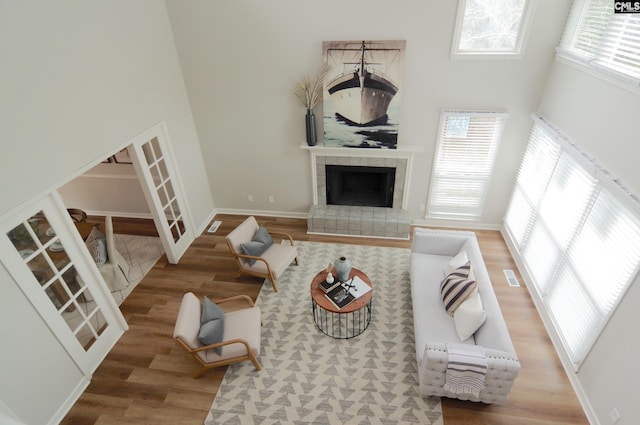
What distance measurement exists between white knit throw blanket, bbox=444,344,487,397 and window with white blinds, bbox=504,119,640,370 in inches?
51.7

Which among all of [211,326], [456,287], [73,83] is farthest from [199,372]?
[73,83]

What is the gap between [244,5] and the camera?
4852 millimetres

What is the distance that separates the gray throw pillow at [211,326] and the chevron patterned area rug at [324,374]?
1.72 feet

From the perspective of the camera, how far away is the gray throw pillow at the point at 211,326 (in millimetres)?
3638

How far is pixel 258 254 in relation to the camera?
5008mm

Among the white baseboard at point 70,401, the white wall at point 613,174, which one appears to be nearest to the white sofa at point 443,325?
the white wall at point 613,174

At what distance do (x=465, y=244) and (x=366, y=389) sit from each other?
229cm

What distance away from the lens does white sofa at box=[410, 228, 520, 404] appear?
3193mm

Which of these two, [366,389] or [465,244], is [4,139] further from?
[465,244]

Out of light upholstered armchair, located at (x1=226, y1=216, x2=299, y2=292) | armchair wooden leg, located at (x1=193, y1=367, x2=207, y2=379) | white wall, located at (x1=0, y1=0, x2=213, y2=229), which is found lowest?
armchair wooden leg, located at (x1=193, y1=367, x2=207, y2=379)

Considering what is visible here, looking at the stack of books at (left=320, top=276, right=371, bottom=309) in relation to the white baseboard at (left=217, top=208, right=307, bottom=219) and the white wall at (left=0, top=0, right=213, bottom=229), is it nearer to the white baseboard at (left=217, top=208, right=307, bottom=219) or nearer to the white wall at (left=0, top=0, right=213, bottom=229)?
the white baseboard at (left=217, top=208, right=307, bottom=219)

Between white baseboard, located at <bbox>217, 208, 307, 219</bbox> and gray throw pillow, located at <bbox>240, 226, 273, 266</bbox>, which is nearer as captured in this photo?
gray throw pillow, located at <bbox>240, 226, 273, 266</bbox>

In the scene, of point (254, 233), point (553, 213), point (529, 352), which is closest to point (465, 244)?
point (553, 213)

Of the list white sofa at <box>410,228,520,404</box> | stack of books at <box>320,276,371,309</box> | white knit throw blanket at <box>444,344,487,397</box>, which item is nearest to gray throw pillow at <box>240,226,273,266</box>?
stack of books at <box>320,276,371,309</box>
